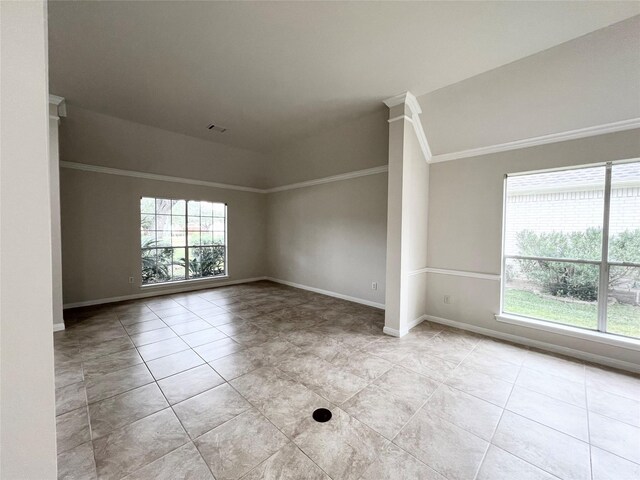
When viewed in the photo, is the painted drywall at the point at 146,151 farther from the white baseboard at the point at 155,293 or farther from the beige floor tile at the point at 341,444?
the beige floor tile at the point at 341,444

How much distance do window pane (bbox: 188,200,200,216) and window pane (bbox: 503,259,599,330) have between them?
6.21 meters

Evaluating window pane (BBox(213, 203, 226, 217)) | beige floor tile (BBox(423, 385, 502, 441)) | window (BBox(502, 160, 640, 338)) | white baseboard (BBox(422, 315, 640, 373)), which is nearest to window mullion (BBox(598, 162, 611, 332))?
window (BBox(502, 160, 640, 338))

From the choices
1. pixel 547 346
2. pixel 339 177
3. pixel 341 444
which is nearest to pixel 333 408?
pixel 341 444

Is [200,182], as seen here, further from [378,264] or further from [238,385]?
[238,385]

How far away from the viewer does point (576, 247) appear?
3027 mm

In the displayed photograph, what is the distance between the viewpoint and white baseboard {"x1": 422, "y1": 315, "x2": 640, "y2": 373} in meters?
2.68

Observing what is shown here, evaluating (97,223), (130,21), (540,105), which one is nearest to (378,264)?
(540,105)

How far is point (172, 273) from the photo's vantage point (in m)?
5.80

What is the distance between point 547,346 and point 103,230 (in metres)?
7.29

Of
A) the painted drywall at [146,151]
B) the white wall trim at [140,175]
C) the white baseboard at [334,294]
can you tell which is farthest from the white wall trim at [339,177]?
the white baseboard at [334,294]

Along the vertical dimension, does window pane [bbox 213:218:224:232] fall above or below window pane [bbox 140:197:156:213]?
below

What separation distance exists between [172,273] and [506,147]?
667 centimetres

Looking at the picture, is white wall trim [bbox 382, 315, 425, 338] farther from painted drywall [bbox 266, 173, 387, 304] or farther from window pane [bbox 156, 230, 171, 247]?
window pane [bbox 156, 230, 171, 247]

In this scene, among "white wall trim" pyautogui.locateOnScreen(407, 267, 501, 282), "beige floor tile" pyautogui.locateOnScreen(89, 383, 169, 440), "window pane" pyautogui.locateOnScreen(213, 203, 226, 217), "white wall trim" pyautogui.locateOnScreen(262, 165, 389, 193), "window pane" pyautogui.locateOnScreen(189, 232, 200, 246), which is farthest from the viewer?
"window pane" pyautogui.locateOnScreen(213, 203, 226, 217)
